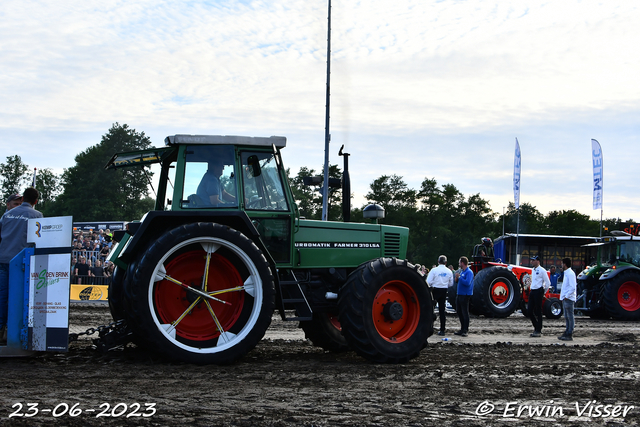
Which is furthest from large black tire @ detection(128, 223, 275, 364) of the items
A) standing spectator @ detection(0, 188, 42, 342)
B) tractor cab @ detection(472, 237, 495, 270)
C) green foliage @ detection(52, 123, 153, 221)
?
green foliage @ detection(52, 123, 153, 221)

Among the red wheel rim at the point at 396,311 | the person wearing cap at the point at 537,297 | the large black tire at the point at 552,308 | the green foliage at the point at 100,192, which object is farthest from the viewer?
the green foliage at the point at 100,192

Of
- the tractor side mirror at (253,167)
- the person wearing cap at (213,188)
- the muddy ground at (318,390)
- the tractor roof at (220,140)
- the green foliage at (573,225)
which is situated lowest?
the muddy ground at (318,390)

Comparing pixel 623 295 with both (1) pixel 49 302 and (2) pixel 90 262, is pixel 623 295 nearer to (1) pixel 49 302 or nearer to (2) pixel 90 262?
(1) pixel 49 302

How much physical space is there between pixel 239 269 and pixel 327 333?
6.39ft

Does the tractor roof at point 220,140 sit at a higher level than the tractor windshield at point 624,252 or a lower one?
higher

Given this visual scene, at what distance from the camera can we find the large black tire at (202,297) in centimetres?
616

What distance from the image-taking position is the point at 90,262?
21.3 m

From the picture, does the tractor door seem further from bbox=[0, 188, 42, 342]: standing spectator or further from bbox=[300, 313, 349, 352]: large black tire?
bbox=[0, 188, 42, 342]: standing spectator

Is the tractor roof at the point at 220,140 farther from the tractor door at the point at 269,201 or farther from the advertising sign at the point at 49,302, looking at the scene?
the advertising sign at the point at 49,302

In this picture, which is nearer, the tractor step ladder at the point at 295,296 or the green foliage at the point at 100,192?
the tractor step ladder at the point at 295,296

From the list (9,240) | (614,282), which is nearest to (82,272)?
(9,240)

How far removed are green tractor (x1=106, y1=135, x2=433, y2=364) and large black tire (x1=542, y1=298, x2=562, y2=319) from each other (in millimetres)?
11344

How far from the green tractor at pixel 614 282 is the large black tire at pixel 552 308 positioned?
511mm

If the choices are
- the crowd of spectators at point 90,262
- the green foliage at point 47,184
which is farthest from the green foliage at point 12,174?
the crowd of spectators at point 90,262
